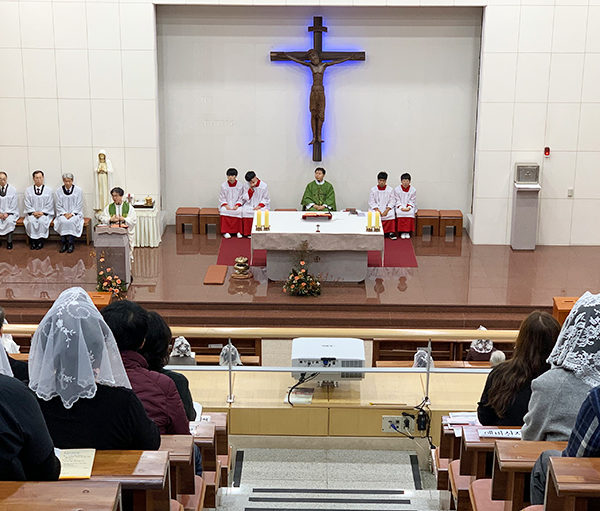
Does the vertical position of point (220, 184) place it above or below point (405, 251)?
above

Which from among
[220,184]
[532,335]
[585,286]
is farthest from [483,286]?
[532,335]

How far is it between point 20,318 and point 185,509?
25.6ft

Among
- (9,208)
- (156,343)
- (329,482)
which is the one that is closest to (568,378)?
(156,343)

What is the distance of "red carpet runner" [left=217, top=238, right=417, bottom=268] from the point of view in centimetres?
1322

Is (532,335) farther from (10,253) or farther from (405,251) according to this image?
(10,253)

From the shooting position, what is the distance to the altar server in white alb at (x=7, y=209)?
45.3ft

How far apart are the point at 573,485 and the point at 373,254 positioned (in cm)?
1097

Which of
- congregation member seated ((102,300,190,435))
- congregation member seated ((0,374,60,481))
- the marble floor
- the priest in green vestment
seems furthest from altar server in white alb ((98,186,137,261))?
congregation member seated ((0,374,60,481))

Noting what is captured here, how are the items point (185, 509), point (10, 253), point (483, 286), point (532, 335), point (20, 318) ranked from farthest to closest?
point (10, 253) < point (483, 286) < point (20, 318) < point (532, 335) < point (185, 509)

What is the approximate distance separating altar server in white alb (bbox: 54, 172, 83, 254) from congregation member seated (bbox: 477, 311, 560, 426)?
400 inches

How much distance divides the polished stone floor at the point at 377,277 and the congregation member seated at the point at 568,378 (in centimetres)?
785

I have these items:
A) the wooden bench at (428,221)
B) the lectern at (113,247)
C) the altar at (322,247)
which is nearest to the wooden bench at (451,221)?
the wooden bench at (428,221)

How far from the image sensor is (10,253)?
44.4 ft

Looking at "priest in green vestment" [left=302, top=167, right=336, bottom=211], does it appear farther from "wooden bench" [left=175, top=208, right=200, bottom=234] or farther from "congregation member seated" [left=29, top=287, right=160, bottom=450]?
"congregation member seated" [left=29, top=287, right=160, bottom=450]
